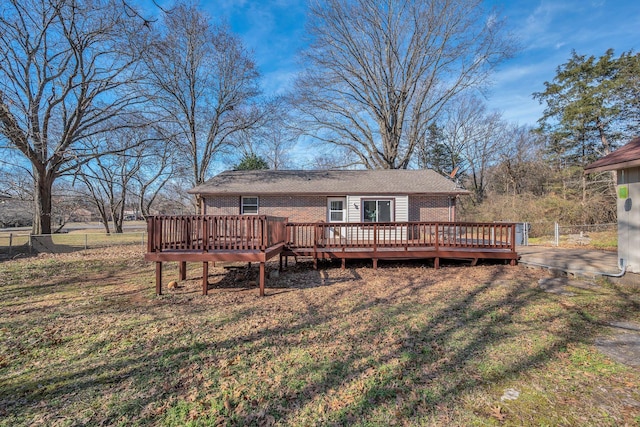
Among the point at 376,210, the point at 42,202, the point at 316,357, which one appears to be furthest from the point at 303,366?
the point at 42,202

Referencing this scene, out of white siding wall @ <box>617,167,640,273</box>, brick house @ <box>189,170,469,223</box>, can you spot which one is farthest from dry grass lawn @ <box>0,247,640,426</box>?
brick house @ <box>189,170,469,223</box>

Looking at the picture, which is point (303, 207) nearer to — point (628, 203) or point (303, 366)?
point (628, 203)

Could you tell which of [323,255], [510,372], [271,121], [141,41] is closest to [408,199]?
[323,255]

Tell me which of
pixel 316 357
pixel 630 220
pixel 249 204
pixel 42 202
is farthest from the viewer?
pixel 249 204

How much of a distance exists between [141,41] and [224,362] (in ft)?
50.9

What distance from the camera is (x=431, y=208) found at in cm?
1436

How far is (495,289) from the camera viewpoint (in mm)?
6809

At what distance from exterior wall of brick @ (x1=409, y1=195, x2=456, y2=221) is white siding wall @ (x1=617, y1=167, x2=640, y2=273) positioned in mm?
7602

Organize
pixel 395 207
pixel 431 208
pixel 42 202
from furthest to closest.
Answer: pixel 431 208 < pixel 42 202 < pixel 395 207

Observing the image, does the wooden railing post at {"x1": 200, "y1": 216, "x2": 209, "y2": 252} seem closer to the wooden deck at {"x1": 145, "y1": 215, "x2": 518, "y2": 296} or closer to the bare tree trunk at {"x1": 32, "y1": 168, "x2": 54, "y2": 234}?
the wooden deck at {"x1": 145, "y1": 215, "x2": 518, "y2": 296}

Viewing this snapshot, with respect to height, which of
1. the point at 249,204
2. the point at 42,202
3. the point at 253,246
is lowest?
the point at 253,246

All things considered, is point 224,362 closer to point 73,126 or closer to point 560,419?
point 560,419

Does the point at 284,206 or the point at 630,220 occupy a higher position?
the point at 284,206

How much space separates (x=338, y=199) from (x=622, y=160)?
31.9ft
